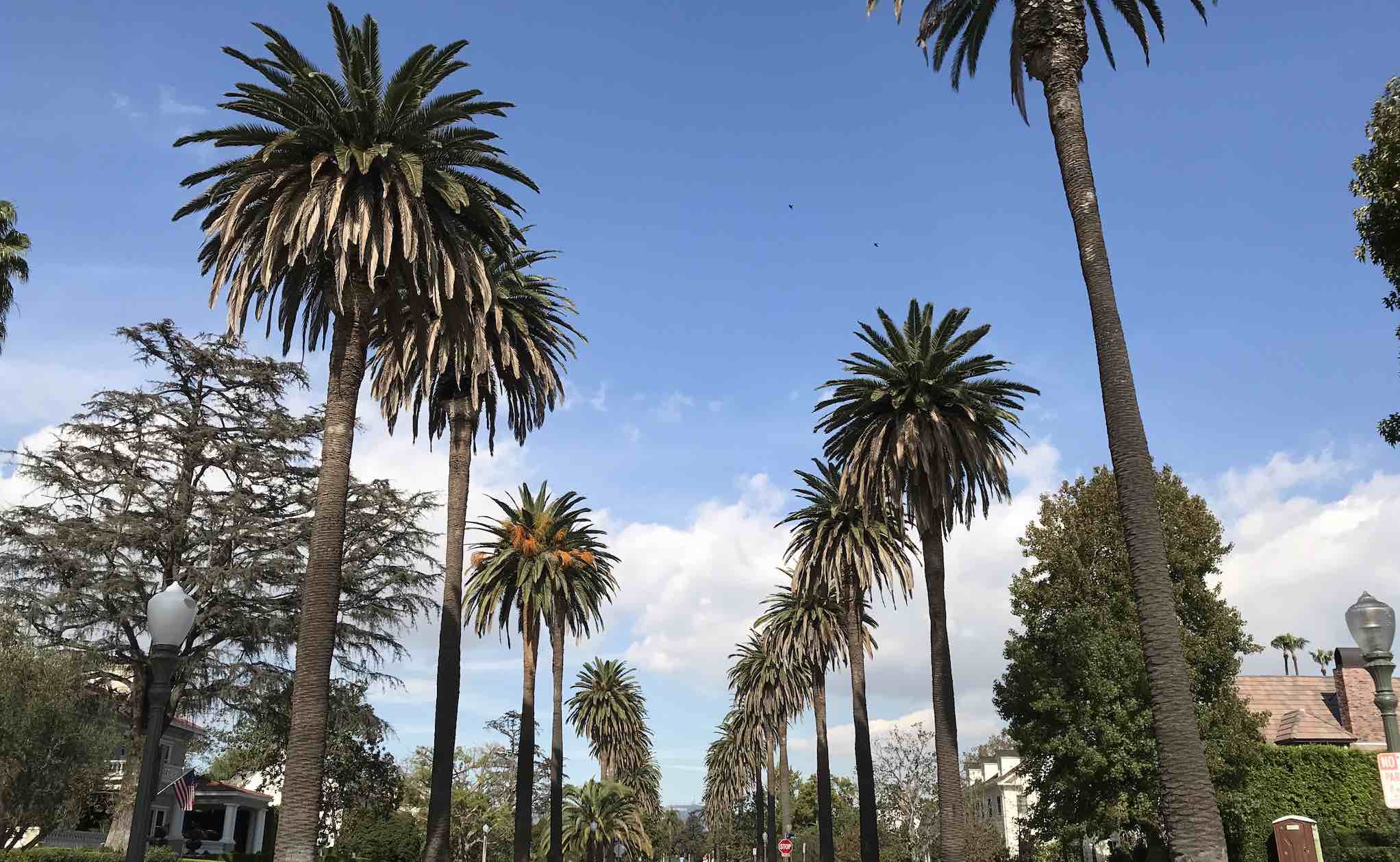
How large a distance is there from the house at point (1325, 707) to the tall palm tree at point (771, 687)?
86.6 feet

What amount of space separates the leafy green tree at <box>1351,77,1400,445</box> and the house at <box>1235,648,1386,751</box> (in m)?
38.6

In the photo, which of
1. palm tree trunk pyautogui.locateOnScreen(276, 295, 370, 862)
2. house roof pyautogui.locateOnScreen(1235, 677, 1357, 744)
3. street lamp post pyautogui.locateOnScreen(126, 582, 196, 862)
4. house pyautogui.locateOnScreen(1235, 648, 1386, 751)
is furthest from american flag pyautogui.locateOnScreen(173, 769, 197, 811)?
house roof pyautogui.locateOnScreen(1235, 677, 1357, 744)

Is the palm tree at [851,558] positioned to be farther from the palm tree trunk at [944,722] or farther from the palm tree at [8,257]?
the palm tree at [8,257]

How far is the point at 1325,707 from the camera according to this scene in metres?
57.2

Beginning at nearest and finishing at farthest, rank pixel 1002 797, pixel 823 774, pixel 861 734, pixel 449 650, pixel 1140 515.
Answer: pixel 1140 515 → pixel 449 650 → pixel 861 734 → pixel 823 774 → pixel 1002 797

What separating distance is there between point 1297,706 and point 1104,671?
25.9 metres

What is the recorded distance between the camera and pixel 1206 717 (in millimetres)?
41156

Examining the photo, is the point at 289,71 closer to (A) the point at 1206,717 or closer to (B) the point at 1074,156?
(B) the point at 1074,156

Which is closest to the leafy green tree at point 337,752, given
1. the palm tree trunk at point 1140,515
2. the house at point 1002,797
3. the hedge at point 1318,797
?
the palm tree trunk at point 1140,515

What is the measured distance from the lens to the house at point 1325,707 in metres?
53.2

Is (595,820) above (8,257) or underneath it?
underneath

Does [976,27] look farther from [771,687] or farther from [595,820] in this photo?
[595,820]

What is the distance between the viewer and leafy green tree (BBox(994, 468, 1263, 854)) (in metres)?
39.5

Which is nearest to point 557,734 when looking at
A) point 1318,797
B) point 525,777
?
point 525,777
